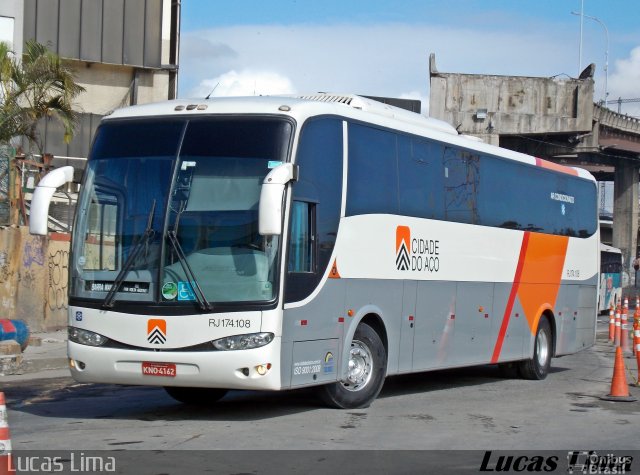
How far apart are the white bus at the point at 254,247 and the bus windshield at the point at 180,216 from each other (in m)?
0.02

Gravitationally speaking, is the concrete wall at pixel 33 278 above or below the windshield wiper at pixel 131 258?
below

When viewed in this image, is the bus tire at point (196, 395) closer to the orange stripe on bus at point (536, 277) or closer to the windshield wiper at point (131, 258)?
the windshield wiper at point (131, 258)

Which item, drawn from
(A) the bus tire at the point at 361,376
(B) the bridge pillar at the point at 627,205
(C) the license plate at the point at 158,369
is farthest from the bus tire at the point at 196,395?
(B) the bridge pillar at the point at 627,205

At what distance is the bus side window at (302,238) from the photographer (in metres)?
11.3

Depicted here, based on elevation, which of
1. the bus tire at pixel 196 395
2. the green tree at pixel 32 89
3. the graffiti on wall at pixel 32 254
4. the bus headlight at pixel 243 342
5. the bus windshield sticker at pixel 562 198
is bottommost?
the bus tire at pixel 196 395

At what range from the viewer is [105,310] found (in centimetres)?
1127

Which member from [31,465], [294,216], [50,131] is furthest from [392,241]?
[50,131]

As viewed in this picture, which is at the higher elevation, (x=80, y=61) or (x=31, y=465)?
(x=80, y=61)

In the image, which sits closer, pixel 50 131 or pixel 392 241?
pixel 392 241

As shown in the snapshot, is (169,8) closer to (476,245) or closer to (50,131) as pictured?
(50,131)

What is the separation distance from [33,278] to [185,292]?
14.0m

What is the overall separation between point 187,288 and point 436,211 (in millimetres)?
4760

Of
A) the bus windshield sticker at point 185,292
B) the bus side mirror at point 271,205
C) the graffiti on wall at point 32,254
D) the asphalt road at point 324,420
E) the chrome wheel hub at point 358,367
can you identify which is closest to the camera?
the asphalt road at point 324,420

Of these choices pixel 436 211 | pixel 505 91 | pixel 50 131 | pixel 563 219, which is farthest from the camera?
pixel 505 91
